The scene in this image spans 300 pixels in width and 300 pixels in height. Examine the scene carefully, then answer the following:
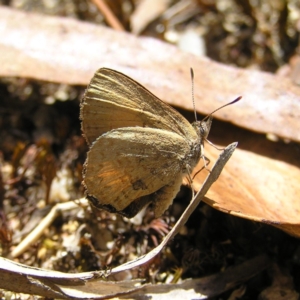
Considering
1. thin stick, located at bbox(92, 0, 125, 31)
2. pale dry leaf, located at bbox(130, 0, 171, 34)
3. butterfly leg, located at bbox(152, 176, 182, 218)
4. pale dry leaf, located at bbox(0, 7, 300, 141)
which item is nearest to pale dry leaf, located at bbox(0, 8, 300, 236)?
pale dry leaf, located at bbox(0, 7, 300, 141)

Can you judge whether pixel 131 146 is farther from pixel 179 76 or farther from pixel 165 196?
pixel 179 76

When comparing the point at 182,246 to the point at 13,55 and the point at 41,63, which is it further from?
the point at 13,55

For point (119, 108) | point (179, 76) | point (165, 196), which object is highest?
point (119, 108)

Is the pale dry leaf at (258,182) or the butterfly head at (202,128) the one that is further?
the butterfly head at (202,128)

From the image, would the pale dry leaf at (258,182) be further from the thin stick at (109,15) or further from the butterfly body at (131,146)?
the thin stick at (109,15)

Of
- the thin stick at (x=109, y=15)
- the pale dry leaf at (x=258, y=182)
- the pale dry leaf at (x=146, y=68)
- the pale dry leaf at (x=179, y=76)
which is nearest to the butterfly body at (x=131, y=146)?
the pale dry leaf at (x=258, y=182)

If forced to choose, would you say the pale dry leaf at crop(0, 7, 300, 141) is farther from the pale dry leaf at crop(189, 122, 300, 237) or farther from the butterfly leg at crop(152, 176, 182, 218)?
the butterfly leg at crop(152, 176, 182, 218)

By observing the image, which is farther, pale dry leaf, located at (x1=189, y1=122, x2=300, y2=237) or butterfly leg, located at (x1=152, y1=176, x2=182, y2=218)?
butterfly leg, located at (x1=152, y1=176, x2=182, y2=218)

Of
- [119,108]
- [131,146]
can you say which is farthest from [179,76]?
[131,146]

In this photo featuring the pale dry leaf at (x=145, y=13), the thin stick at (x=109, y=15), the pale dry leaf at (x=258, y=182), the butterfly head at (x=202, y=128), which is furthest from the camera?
the pale dry leaf at (x=145, y=13)
